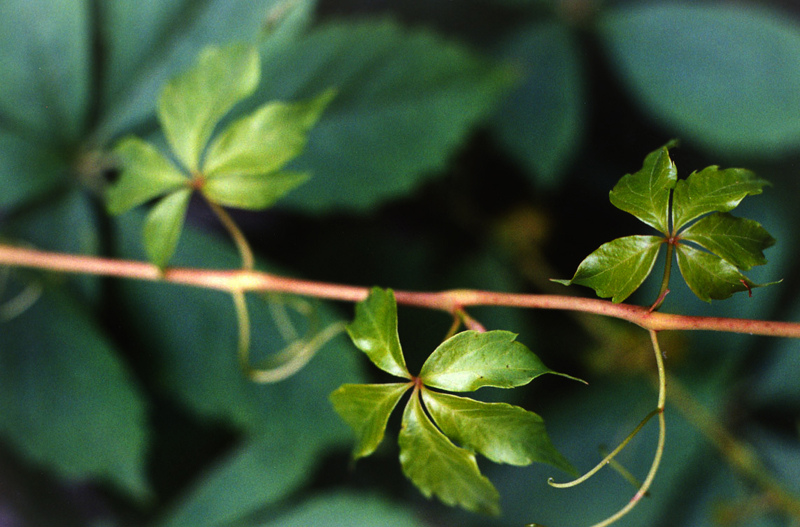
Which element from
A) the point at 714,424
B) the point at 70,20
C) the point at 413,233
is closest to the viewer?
the point at 70,20

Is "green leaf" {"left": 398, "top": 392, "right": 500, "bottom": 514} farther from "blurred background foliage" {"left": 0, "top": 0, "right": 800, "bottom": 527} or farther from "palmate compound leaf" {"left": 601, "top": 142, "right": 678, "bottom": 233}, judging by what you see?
"blurred background foliage" {"left": 0, "top": 0, "right": 800, "bottom": 527}

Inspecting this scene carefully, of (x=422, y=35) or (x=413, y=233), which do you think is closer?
(x=422, y=35)

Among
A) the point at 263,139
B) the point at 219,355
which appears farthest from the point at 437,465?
the point at 219,355

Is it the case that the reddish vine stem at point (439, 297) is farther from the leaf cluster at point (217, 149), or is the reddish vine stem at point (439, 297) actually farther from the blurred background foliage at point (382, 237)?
the blurred background foliage at point (382, 237)

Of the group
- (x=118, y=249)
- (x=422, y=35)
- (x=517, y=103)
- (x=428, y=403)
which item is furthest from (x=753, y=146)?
(x=118, y=249)

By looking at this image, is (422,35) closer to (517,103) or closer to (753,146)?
(517,103)

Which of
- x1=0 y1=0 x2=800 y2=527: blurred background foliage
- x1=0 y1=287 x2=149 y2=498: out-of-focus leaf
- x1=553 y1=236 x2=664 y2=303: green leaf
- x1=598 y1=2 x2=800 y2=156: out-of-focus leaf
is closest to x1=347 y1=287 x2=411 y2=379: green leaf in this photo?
x1=553 y1=236 x2=664 y2=303: green leaf

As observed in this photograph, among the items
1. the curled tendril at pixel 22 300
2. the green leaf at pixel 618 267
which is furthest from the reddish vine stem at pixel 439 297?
the curled tendril at pixel 22 300
